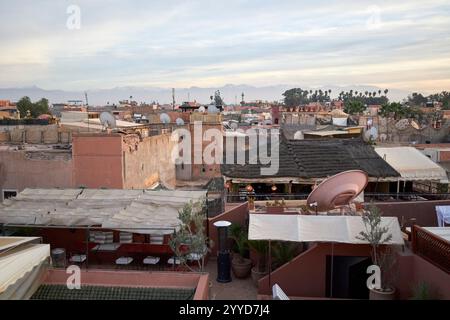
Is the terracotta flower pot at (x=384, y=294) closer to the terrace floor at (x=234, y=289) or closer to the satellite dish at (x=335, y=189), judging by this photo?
the terrace floor at (x=234, y=289)

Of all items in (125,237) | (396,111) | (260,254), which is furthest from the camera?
(396,111)

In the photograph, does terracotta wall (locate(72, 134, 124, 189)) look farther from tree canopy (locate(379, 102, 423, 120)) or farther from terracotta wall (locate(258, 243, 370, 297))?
tree canopy (locate(379, 102, 423, 120))

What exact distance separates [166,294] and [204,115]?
27093 mm

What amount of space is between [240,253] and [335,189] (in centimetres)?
322

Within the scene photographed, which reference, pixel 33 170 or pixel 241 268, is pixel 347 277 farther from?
pixel 33 170

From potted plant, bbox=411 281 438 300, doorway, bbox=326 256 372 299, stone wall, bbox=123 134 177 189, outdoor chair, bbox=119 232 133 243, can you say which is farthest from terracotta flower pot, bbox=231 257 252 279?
stone wall, bbox=123 134 177 189

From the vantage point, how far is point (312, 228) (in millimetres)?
10602

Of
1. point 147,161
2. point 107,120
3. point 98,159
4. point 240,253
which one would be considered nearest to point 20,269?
point 240,253

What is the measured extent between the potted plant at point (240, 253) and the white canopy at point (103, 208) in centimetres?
162

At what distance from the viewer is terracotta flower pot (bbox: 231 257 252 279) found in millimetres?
11602

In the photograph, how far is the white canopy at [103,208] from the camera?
37.7 ft

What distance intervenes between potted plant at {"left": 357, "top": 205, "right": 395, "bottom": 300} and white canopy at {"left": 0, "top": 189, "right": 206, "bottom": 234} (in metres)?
4.84
